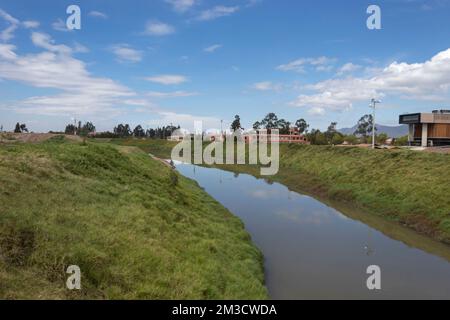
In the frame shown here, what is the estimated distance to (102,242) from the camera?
31.7 feet

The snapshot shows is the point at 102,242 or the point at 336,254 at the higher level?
the point at 102,242

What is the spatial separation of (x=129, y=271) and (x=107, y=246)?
3.48 feet

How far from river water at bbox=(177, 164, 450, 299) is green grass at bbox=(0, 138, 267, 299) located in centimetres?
148

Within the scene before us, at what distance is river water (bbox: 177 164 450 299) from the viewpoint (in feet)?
41.9

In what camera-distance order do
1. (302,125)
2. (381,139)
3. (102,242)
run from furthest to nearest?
(302,125)
(381,139)
(102,242)

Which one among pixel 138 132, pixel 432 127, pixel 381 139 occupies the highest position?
pixel 138 132

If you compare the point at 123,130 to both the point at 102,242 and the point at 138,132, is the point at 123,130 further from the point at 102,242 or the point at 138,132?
the point at 102,242

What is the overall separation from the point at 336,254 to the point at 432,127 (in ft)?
136

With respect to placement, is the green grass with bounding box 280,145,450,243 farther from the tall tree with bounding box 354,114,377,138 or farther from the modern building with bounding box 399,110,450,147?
the tall tree with bounding box 354,114,377,138

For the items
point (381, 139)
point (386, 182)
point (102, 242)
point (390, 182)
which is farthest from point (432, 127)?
point (102, 242)

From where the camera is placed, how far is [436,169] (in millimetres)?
26734
